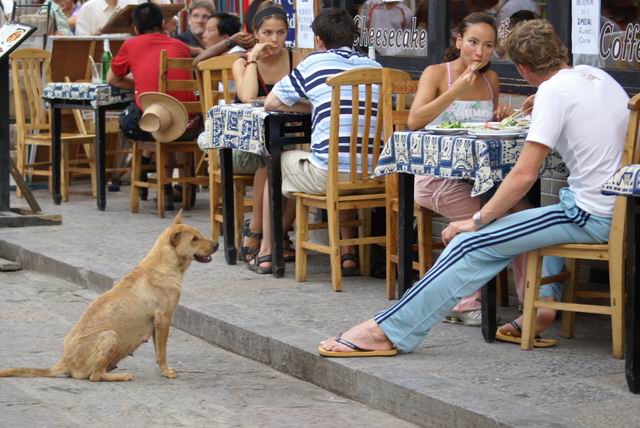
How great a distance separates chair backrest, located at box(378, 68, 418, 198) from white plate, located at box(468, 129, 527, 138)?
32.9 inches

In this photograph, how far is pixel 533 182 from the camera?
569 cm

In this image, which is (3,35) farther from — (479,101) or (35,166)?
(479,101)

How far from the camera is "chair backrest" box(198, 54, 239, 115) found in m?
8.79

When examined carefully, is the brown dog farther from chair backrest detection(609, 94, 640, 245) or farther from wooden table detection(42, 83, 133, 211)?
wooden table detection(42, 83, 133, 211)

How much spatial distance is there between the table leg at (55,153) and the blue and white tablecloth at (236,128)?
10.8ft

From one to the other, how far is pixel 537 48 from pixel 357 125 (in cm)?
189

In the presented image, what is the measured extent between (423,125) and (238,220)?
2372 millimetres

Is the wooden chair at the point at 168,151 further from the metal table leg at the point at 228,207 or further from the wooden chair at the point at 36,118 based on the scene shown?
the metal table leg at the point at 228,207

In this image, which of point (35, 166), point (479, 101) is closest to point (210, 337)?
point (479, 101)

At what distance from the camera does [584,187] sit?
574cm

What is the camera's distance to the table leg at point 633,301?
5.07m

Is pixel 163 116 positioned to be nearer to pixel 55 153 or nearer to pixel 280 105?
pixel 55 153

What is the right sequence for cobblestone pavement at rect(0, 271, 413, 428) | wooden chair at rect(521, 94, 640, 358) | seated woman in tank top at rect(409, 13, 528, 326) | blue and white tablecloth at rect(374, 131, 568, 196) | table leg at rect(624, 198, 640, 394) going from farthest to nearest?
seated woman in tank top at rect(409, 13, 528, 326) < blue and white tablecloth at rect(374, 131, 568, 196) < wooden chair at rect(521, 94, 640, 358) < cobblestone pavement at rect(0, 271, 413, 428) < table leg at rect(624, 198, 640, 394)

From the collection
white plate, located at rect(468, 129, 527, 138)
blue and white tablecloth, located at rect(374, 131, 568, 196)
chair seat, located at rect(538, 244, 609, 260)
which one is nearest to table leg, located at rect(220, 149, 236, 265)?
blue and white tablecloth, located at rect(374, 131, 568, 196)
